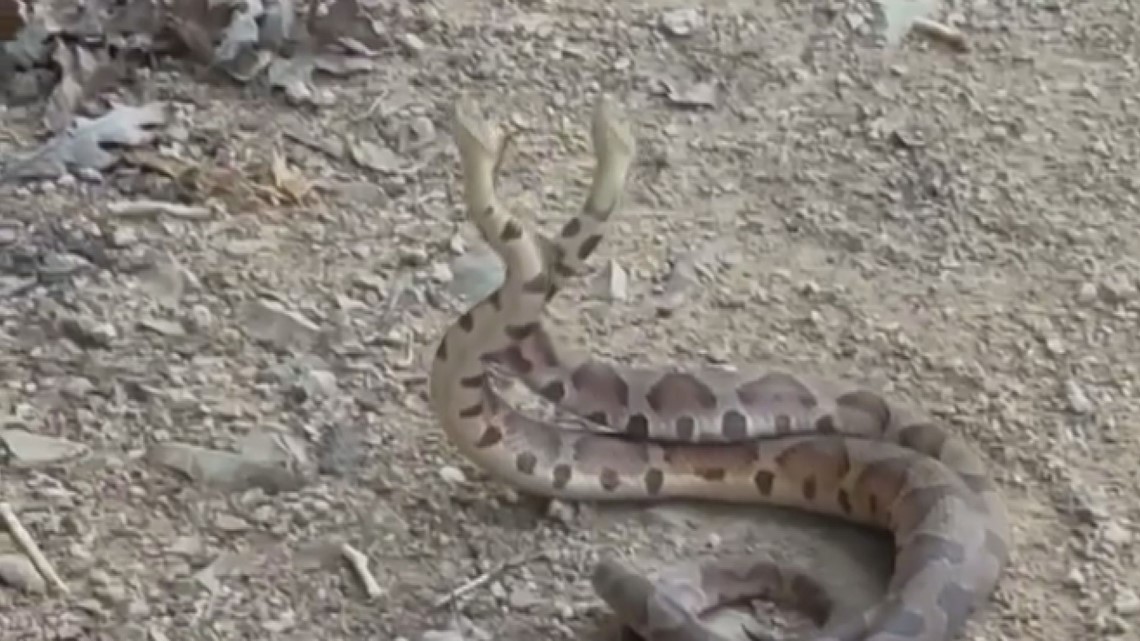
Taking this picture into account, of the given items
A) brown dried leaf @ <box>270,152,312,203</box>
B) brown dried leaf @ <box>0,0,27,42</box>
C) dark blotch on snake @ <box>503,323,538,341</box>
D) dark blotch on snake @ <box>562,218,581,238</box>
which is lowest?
brown dried leaf @ <box>270,152,312,203</box>

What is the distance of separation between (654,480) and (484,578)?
0.38 meters

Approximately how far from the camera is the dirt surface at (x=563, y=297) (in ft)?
11.5

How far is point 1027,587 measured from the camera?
11.4ft

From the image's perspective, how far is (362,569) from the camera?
347cm

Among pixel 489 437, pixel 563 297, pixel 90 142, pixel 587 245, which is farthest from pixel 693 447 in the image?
pixel 90 142

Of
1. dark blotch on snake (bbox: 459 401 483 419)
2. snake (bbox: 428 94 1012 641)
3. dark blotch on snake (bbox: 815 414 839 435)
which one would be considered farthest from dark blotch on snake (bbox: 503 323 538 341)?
dark blotch on snake (bbox: 815 414 839 435)

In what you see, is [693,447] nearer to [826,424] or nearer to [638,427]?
[638,427]

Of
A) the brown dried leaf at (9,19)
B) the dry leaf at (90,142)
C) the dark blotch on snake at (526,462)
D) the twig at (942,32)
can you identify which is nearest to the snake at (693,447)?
the dark blotch on snake at (526,462)

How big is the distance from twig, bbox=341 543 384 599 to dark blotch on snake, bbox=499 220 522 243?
556mm

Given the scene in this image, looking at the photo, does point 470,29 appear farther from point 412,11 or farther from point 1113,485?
point 1113,485

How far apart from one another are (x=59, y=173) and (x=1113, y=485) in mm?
2219

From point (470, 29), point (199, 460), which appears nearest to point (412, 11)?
point (470, 29)

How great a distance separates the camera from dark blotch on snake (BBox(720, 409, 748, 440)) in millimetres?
3795

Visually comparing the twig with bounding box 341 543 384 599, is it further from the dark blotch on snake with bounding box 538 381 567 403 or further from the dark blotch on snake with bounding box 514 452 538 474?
the dark blotch on snake with bounding box 538 381 567 403
